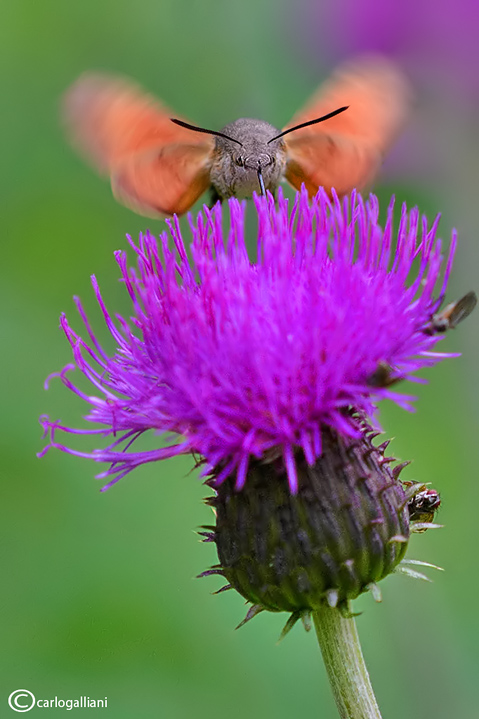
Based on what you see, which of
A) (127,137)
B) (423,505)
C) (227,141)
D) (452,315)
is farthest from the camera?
(227,141)

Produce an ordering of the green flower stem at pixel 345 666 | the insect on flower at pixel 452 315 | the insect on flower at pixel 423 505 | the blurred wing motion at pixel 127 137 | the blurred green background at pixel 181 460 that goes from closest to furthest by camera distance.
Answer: the insect on flower at pixel 452 315 < the green flower stem at pixel 345 666 < the insect on flower at pixel 423 505 < the blurred wing motion at pixel 127 137 < the blurred green background at pixel 181 460

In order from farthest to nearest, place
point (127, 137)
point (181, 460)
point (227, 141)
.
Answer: point (181, 460), point (227, 141), point (127, 137)

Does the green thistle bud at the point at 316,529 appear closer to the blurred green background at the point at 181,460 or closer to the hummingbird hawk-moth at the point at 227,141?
the blurred green background at the point at 181,460

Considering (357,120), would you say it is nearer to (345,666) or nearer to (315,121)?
(315,121)

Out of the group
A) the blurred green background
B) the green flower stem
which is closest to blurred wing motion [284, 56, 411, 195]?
the blurred green background

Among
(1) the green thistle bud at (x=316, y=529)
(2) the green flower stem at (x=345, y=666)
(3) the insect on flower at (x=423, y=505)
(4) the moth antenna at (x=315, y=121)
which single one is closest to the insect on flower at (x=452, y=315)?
(1) the green thistle bud at (x=316, y=529)

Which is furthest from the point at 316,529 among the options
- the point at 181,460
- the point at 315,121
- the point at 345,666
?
the point at 181,460

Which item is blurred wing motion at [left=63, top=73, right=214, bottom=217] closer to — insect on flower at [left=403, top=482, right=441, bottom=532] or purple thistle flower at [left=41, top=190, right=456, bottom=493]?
purple thistle flower at [left=41, top=190, right=456, bottom=493]

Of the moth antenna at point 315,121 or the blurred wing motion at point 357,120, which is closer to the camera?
the moth antenna at point 315,121
